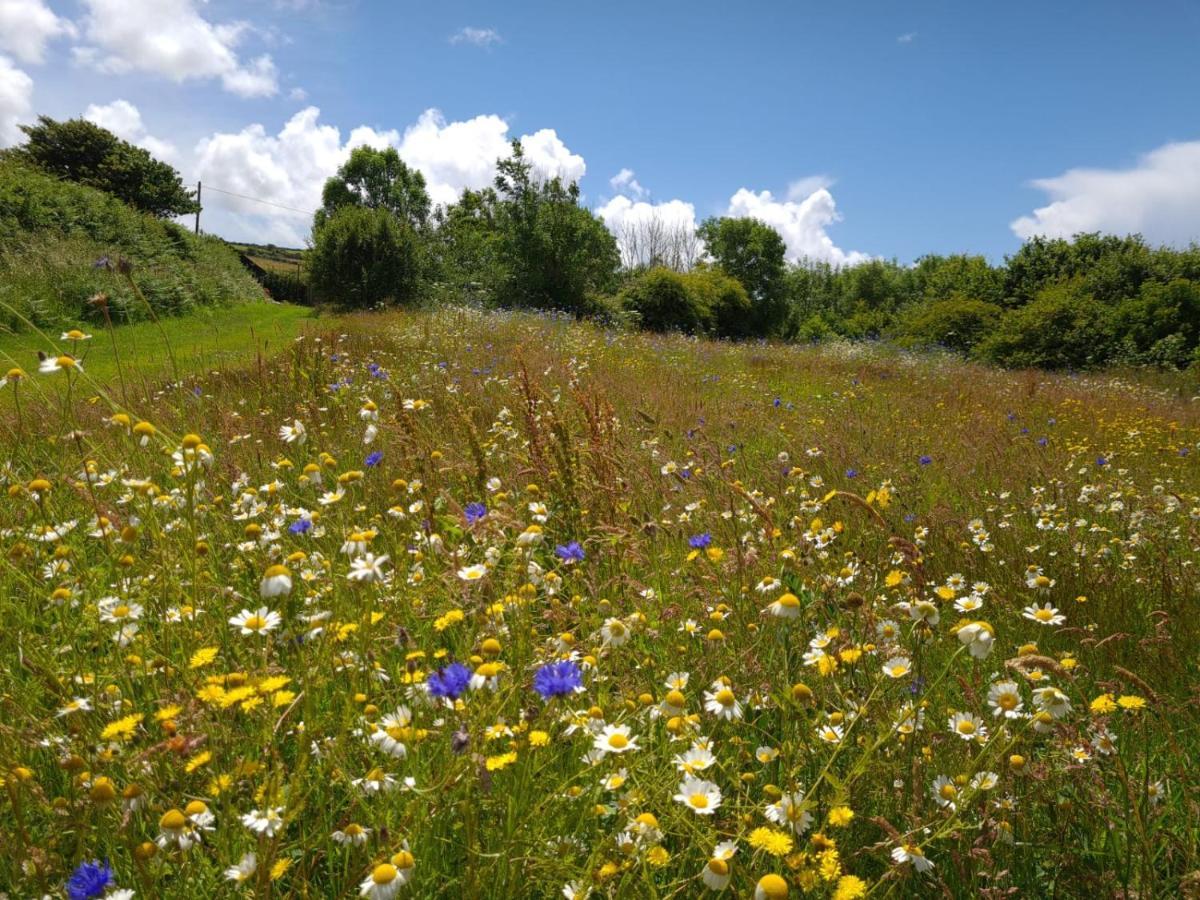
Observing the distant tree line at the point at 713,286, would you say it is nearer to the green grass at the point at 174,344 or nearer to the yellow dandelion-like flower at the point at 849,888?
the green grass at the point at 174,344

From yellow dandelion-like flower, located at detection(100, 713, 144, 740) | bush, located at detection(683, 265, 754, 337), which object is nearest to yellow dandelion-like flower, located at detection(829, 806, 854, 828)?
yellow dandelion-like flower, located at detection(100, 713, 144, 740)

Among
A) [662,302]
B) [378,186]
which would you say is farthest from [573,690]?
[378,186]

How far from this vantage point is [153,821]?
1.19 metres

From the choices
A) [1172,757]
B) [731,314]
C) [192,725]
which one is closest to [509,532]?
[192,725]

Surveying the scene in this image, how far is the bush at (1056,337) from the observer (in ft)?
58.2

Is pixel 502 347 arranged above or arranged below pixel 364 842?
above

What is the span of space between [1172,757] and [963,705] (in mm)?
532

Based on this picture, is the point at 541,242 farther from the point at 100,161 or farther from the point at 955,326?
the point at 100,161

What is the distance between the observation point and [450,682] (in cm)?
109

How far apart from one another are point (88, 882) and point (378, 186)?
49.7 meters

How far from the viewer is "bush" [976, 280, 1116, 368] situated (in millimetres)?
17734

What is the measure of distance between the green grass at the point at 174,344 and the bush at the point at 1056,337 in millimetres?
18228

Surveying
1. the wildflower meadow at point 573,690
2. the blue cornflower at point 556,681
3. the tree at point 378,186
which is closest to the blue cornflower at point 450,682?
the wildflower meadow at point 573,690

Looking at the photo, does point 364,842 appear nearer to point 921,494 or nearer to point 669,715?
point 669,715
